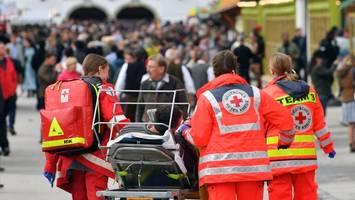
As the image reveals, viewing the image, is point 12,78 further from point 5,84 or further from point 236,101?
point 236,101

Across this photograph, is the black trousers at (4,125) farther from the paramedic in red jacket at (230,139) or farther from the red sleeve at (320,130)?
the paramedic in red jacket at (230,139)

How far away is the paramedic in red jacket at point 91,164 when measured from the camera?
34.7 feet

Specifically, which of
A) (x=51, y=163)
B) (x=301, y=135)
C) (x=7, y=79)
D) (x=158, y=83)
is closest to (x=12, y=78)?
(x=7, y=79)

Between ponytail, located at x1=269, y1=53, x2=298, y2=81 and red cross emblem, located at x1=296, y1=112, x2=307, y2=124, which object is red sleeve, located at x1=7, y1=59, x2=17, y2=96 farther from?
red cross emblem, located at x1=296, y1=112, x2=307, y2=124

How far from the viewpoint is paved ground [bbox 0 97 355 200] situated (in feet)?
49.5

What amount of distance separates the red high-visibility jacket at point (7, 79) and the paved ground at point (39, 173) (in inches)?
37.2

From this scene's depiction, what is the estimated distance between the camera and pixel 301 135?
11156mm

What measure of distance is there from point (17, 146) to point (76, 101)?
39.2 ft

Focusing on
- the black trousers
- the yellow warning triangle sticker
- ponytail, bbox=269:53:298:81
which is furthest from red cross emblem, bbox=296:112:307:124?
the black trousers

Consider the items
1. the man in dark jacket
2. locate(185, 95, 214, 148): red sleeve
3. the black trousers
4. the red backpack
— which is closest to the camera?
locate(185, 95, 214, 148): red sleeve

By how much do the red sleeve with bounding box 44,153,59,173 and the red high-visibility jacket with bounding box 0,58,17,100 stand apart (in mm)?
9339

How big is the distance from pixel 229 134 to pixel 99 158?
54.4 inches

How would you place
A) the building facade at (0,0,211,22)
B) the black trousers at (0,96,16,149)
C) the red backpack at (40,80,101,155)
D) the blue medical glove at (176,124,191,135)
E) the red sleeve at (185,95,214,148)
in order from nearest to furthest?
the red sleeve at (185,95,214,148) < the blue medical glove at (176,124,191,135) < the red backpack at (40,80,101,155) < the black trousers at (0,96,16,149) < the building facade at (0,0,211,22)

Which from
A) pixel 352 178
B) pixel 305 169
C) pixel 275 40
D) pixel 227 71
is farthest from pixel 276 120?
pixel 275 40
